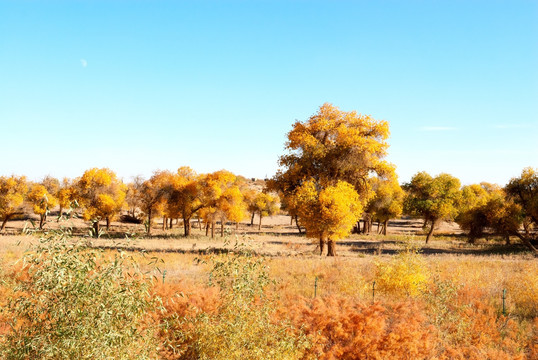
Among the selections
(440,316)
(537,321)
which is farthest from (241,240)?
(537,321)

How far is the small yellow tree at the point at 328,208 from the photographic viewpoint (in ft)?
101

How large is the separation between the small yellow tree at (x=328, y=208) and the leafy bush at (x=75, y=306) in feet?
79.9

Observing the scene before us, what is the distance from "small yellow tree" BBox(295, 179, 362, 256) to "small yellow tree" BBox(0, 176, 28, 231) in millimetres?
51150

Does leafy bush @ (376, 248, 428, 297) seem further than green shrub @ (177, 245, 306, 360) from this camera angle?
Yes

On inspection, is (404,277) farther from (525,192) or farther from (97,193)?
(97,193)

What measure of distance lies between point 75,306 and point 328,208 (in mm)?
25190

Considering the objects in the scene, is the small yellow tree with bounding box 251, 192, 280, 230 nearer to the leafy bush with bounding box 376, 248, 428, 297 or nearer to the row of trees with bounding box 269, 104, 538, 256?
the row of trees with bounding box 269, 104, 538, 256

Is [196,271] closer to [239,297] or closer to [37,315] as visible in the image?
[239,297]

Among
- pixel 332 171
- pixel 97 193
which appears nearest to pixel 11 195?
pixel 97 193

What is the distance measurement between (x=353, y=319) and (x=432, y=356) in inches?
112

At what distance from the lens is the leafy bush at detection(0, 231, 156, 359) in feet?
22.7

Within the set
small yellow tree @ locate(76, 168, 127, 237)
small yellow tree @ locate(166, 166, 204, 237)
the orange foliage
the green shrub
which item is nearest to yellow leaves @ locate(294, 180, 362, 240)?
Answer: the orange foliage

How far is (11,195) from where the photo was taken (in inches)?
2368

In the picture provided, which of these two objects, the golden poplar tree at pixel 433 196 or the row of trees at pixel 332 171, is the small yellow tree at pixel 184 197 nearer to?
the row of trees at pixel 332 171
